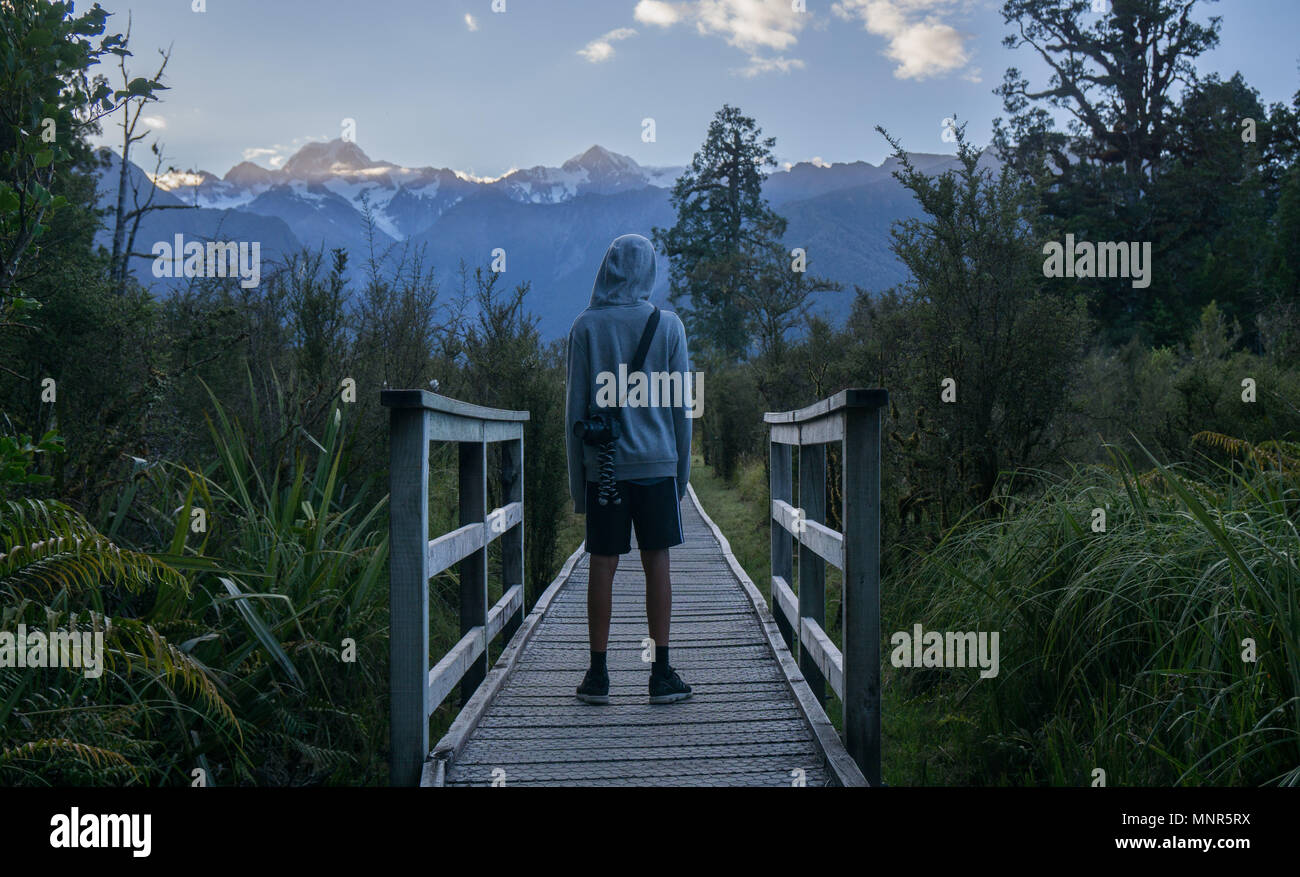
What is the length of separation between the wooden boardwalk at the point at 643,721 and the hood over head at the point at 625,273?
1.83 m

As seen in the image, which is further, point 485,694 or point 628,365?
point 485,694

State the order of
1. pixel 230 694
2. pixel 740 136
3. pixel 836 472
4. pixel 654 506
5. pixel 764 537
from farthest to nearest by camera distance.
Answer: pixel 740 136, pixel 764 537, pixel 836 472, pixel 654 506, pixel 230 694

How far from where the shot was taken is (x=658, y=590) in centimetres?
390

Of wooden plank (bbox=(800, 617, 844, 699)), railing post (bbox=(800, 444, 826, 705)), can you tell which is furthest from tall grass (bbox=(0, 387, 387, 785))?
railing post (bbox=(800, 444, 826, 705))

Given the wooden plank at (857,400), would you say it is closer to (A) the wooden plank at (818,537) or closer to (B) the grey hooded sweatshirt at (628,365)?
(A) the wooden plank at (818,537)

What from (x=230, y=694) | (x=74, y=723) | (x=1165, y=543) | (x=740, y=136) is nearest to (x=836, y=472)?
(x=1165, y=543)

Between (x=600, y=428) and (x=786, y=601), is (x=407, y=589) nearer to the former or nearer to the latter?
(x=600, y=428)

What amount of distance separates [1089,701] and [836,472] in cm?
389

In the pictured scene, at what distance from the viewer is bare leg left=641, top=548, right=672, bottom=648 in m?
3.90

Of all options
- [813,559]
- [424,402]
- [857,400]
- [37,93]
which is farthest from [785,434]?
[37,93]

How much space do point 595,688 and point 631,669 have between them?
0.68 meters

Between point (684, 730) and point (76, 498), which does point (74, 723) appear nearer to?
point (76, 498)

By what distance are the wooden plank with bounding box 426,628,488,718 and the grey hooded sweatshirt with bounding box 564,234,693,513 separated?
863mm

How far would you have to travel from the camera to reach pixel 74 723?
3.03m
